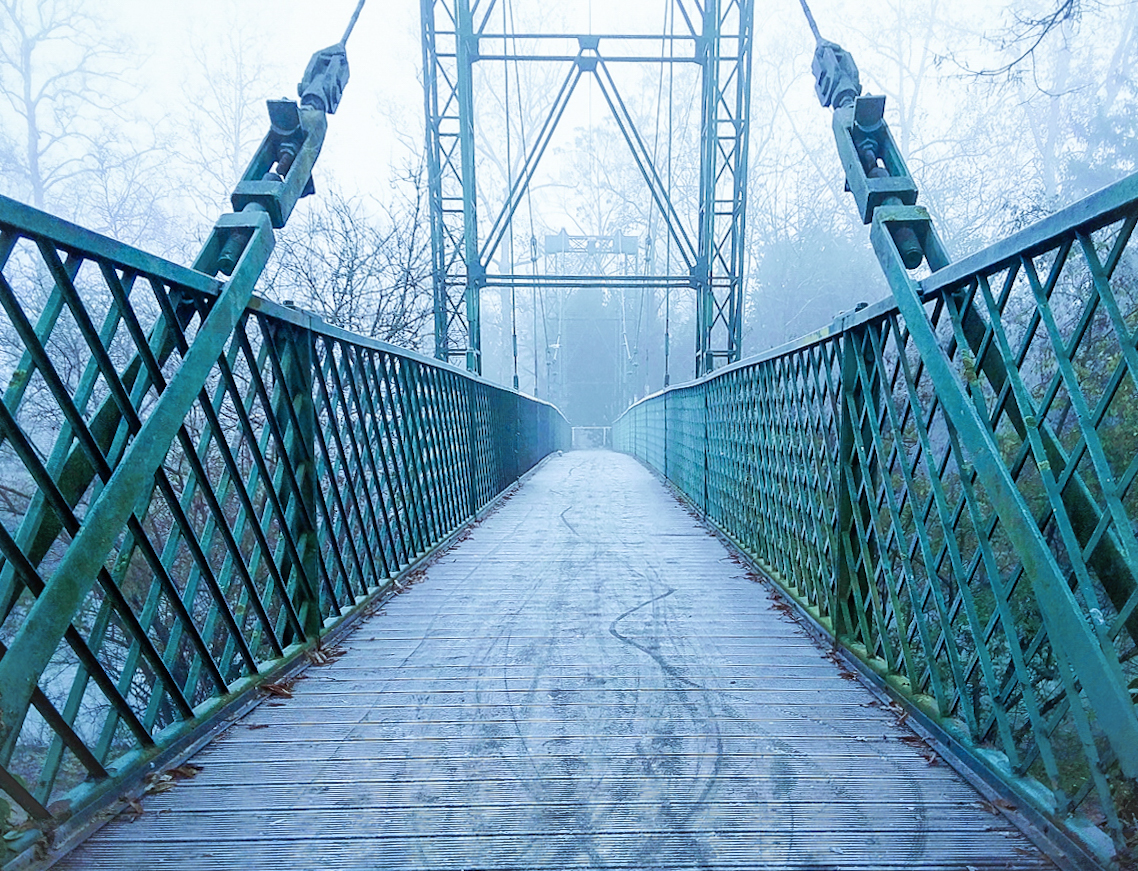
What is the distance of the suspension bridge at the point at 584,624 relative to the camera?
121cm

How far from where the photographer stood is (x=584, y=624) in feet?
8.34

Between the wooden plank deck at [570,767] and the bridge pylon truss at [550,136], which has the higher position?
the bridge pylon truss at [550,136]

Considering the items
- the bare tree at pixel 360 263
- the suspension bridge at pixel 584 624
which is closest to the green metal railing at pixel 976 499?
the suspension bridge at pixel 584 624

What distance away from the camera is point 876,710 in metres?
1.80

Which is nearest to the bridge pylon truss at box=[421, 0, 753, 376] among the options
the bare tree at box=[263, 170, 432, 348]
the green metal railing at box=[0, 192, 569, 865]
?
the bare tree at box=[263, 170, 432, 348]

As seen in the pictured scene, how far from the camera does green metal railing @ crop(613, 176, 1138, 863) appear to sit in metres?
1.12

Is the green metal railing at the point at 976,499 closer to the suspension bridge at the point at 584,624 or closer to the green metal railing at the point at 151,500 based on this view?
the suspension bridge at the point at 584,624

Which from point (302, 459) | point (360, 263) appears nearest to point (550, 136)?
point (360, 263)

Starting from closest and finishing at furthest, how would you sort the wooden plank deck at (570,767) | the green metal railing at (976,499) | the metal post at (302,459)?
the green metal railing at (976,499), the wooden plank deck at (570,767), the metal post at (302,459)

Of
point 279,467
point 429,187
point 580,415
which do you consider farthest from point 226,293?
point 580,415

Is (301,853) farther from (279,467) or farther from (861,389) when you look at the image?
(861,389)

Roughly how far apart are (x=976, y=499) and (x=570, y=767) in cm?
139

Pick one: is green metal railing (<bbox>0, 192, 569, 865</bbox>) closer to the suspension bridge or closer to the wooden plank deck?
the suspension bridge

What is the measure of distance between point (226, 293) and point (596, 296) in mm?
30062
